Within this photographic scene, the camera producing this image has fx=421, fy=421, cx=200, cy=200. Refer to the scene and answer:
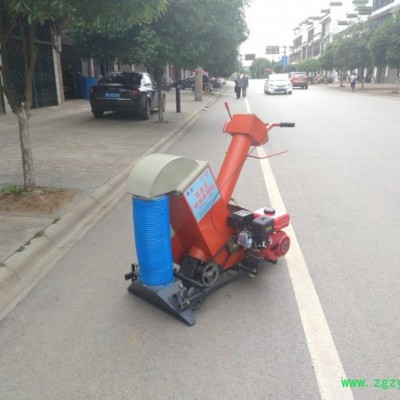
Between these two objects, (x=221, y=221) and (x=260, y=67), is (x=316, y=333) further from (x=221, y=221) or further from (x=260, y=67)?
(x=260, y=67)

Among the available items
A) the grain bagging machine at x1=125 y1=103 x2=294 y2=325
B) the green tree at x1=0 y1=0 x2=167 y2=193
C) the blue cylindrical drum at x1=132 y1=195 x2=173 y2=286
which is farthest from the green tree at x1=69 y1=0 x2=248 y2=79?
the blue cylindrical drum at x1=132 y1=195 x2=173 y2=286

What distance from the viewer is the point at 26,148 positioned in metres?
5.47

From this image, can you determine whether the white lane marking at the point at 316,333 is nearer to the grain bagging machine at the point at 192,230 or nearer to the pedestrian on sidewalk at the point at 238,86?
the grain bagging machine at the point at 192,230

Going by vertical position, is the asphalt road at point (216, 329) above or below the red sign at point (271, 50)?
below

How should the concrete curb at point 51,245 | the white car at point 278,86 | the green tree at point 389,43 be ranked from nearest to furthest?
1. the concrete curb at point 51,245
2. the green tree at point 389,43
3. the white car at point 278,86

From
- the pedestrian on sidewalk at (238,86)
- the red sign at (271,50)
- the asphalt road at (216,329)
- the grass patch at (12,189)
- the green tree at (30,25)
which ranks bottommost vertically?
the asphalt road at (216,329)

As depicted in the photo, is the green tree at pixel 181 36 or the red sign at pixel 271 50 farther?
the red sign at pixel 271 50

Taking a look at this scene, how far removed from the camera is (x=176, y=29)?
39.0 ft

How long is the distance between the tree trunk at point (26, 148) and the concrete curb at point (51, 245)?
0.71 metres

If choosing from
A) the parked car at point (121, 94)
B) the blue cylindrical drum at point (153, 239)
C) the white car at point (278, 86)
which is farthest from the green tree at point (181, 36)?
the white car at point (278, 86)

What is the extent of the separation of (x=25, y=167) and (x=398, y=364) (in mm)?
4767

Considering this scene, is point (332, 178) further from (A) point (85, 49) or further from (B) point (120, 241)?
(A) point (85, 49)

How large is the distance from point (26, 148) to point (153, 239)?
328cm

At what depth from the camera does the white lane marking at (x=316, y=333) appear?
2.49 metres
